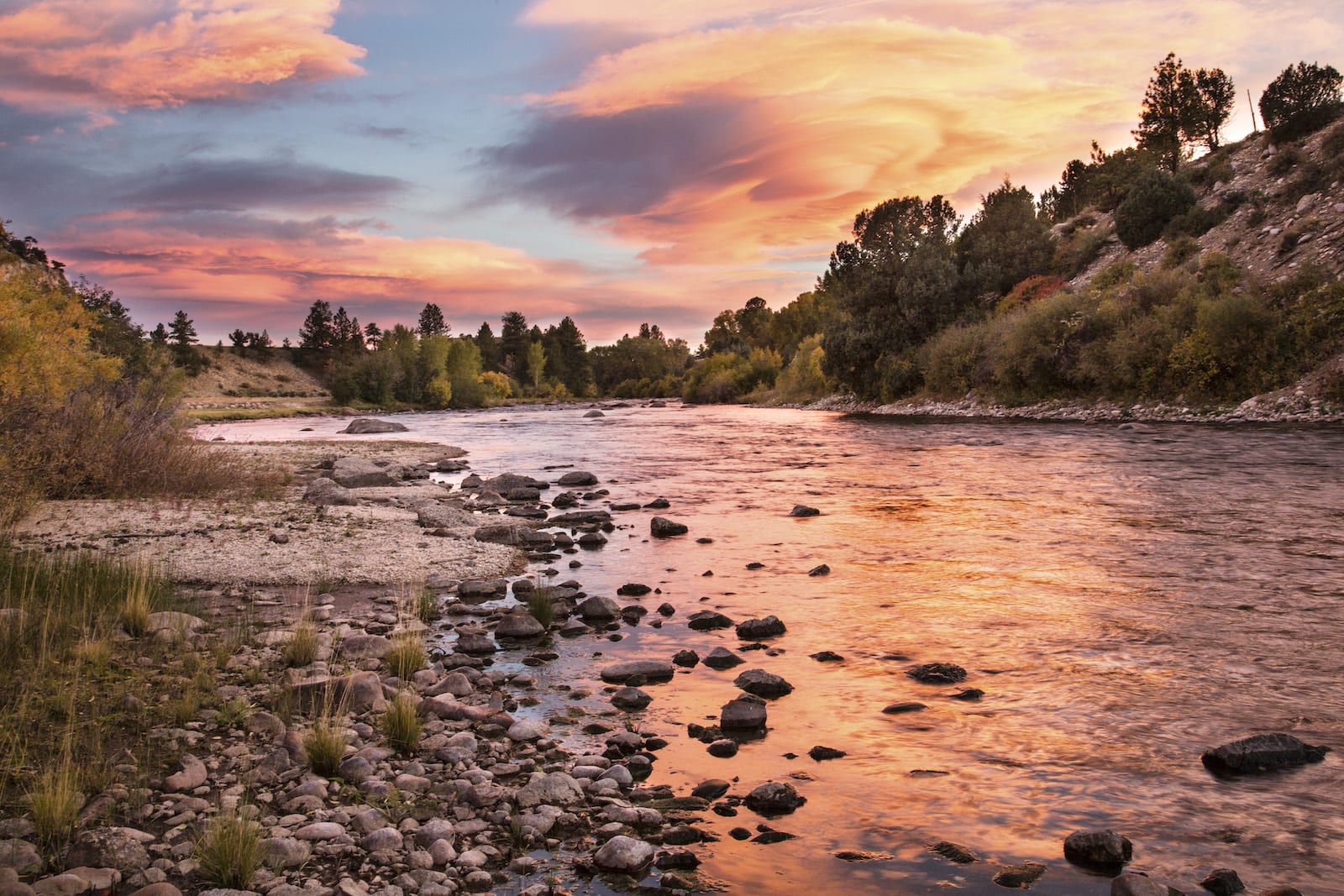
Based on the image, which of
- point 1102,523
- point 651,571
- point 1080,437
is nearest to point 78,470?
point 651,571

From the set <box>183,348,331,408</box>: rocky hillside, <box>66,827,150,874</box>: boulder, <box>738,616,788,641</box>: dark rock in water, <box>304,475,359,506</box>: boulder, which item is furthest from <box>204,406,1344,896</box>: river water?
<box>183,348,331,408</box>: rocky hillside

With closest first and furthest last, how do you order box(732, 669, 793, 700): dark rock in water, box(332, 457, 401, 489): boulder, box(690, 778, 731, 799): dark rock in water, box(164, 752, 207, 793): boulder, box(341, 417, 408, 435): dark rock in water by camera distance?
box(164, 752, 207, 793): boulder, box(690, 778, 731, 799): dark rock in water, box(732, 669, 793, 700): dark rock in water, box(332, 457, 401, 489): boulder, box(341, 417, 408, 435): dark rock in water

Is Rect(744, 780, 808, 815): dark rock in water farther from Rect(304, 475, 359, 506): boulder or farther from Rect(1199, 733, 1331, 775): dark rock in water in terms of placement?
Rect(304, 475, 359, 506): boulder

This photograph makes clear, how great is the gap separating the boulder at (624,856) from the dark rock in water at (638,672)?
3.96 m

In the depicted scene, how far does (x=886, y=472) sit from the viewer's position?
31.6 metres

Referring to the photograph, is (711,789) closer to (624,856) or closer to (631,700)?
(624,856)

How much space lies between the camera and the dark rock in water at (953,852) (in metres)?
6.00

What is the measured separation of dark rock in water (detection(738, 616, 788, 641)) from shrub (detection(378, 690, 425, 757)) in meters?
5.19

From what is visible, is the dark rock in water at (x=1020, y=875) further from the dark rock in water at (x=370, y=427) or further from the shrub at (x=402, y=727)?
the dark rock in water at (x=370, y=427)

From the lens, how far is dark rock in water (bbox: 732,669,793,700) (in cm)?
949

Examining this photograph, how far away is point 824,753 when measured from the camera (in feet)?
25.8

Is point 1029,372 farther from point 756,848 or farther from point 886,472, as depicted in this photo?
point 756,848

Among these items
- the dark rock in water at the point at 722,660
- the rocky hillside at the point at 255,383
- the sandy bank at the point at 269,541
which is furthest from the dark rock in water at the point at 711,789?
the rocky hillside at the point at 255,383

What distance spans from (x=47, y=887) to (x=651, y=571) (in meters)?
11.7
